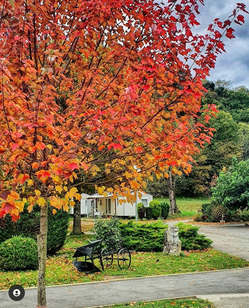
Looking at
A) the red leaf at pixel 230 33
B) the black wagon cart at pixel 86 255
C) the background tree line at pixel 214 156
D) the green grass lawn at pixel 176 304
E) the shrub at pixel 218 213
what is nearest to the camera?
the red leaf at pixel 230 33

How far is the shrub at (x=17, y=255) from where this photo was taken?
33.0 feet

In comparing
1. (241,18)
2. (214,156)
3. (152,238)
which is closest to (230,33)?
(241,18)

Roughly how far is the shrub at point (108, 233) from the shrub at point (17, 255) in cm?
274

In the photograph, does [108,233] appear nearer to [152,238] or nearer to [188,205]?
[152,238]

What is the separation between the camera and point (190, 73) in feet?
15.1

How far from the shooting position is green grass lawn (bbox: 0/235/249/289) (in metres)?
9.10

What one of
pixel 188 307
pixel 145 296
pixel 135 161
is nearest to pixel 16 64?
pixel 135 161

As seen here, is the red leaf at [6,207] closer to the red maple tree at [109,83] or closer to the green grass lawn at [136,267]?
the red maple tree at [109,83]

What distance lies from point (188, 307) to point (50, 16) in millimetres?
5552

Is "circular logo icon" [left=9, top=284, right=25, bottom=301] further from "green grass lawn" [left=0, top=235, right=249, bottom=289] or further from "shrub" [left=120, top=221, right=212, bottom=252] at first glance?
"shrub" [left=120, top=221, right=212, bottom=252]

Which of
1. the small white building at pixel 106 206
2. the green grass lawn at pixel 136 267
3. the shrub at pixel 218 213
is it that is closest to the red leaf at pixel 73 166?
the green grass lawn at pixel 136 267

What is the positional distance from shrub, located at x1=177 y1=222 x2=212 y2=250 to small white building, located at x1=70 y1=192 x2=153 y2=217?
64.6 ft

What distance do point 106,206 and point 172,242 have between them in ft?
85.1

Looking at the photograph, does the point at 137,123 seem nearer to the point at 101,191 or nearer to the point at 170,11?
the point at 101,191
